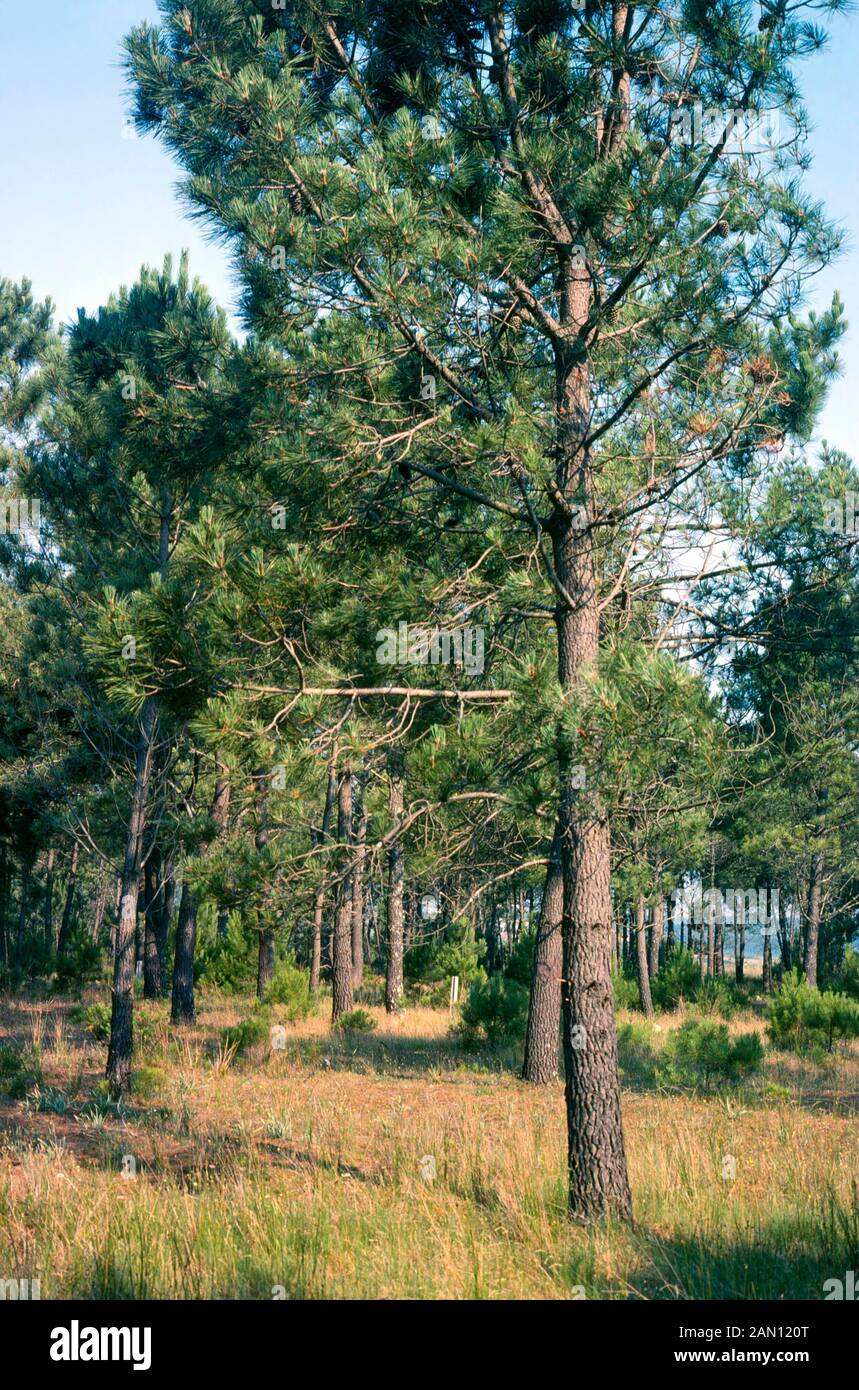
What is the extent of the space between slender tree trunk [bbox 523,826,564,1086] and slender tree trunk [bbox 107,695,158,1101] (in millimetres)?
4121

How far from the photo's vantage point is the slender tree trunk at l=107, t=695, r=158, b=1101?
9406 mm

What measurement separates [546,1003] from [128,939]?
14.4 ft

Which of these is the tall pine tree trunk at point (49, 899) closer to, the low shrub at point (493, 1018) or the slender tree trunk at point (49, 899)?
the slender tree trunk at point (49, 899)

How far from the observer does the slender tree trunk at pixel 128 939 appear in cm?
941

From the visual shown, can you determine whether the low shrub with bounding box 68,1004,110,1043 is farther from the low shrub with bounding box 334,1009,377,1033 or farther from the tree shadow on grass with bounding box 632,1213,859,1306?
the tree shadow on grass with bounding box 632,1213,859,1306

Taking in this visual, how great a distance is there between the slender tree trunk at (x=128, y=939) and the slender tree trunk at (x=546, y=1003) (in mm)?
4121

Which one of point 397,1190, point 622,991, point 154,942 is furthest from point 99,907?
point 397,1190

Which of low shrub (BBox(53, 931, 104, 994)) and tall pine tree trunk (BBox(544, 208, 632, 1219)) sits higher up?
tall pine tree trunk (BBox(544, 208, 632, 1219))

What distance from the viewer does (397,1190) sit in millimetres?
5691

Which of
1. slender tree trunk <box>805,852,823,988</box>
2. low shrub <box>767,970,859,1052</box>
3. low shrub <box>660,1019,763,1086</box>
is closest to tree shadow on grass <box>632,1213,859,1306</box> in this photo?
low shrub <box>660,1019,763,1086</box>

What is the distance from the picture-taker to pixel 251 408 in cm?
617

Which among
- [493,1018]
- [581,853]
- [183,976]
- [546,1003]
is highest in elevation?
[581,853]

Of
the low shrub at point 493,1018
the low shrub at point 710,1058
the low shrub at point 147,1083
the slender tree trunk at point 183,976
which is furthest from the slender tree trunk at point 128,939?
the low shrub at point 710,1058

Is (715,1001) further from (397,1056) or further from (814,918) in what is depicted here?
(397,1056)
